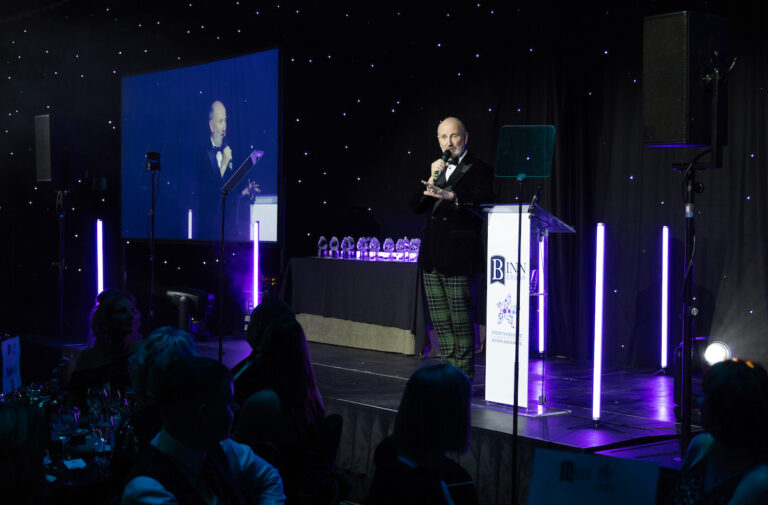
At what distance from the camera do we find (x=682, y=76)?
3.66m

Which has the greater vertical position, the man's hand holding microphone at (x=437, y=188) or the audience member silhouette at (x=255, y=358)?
the man's hand holding microphone at (x=437, y=188)

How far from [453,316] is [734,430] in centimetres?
291

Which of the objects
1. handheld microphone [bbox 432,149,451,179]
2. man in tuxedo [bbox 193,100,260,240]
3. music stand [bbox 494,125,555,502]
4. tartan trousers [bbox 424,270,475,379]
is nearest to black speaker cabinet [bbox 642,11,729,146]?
music stand [bbox 494,125,555,502]

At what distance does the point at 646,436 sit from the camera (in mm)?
4027

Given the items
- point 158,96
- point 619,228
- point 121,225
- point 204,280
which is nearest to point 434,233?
point 619,228

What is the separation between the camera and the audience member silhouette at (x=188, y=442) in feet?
5.96

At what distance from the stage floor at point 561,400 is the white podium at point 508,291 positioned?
14 cm

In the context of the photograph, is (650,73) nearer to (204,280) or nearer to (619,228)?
(619,228)

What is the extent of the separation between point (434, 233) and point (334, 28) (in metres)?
4.14

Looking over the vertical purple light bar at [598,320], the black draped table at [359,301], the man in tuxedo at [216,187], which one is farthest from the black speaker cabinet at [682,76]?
the man in tuxedo at [216,187]

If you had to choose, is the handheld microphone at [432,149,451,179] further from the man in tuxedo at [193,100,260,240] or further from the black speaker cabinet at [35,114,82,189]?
the black speaker cabinet at [35,114,82,189]

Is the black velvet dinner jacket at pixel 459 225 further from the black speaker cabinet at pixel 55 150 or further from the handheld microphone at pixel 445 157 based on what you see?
the black speaker cabinet at pixel 55 150

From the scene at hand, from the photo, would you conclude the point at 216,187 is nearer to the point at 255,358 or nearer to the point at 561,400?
the point at 561,400

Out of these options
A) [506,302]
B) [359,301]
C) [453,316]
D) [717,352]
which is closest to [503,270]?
[506,302]
